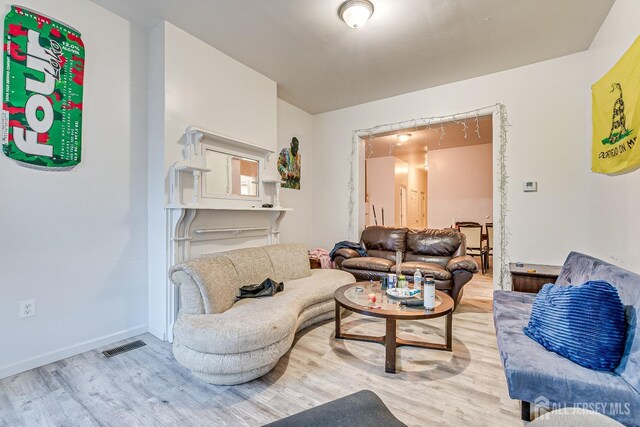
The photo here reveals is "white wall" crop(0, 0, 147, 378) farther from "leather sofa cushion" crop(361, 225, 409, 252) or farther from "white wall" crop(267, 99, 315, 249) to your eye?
"leather sofa cushion" crop(361, 225, 409, 252)

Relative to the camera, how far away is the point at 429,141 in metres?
6.81

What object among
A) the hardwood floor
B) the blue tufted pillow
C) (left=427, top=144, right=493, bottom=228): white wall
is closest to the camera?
the blue tufted pillow

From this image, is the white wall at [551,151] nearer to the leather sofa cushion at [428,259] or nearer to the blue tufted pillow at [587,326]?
the leather sofa cushion at [428,259]

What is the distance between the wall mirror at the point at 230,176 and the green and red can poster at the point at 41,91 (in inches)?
43.0

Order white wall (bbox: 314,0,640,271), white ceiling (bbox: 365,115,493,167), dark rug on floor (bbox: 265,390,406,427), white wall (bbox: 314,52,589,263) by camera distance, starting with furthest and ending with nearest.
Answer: white ceiling (bbox: 365,115,493,167) → white wall (bbox: 314,52,589,263) → white wall (bbox: 314,0,640,271) → dark rug on floor (bbox: 265,390,406,427)

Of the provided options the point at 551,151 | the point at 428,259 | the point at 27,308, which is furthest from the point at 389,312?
the point at 551,151

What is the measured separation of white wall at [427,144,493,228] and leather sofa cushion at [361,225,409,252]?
389cm

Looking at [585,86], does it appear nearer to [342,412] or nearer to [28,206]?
[342,412]

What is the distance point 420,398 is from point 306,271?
1.89 m

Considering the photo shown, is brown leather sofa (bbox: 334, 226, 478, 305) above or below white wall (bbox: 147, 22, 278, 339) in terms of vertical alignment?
below

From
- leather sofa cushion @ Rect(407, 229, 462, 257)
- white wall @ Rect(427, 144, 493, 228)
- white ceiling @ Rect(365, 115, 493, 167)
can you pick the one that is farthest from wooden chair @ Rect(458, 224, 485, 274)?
leather sofa cushion @ Rect(407, 229, 462, 257)

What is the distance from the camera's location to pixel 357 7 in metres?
2.39

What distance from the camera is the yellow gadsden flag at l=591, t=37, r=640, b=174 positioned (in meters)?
1.99

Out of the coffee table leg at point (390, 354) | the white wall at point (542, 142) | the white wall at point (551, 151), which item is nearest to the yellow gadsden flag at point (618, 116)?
the white wall at point (551, 151)
